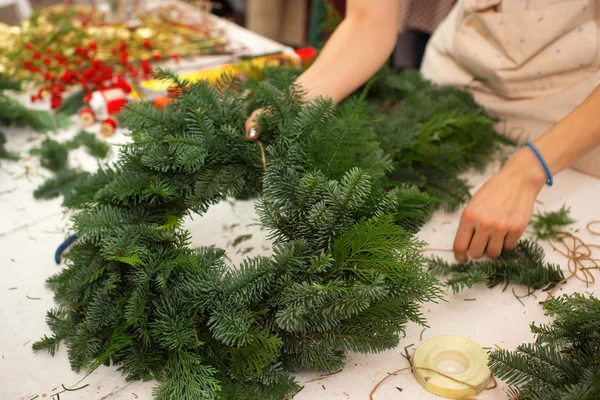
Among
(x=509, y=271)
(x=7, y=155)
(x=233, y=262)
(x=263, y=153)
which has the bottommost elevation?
(x=7, y=155)

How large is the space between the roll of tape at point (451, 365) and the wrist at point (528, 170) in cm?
32

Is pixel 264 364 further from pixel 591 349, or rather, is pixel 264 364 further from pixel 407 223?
pixel 591 349

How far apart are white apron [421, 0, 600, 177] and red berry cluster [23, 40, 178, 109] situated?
0.88 metres

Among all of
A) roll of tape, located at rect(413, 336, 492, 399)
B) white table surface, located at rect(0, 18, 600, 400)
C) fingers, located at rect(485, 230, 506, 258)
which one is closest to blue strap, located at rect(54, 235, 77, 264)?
white table surface, located at rect(0, 18, 600, 400)

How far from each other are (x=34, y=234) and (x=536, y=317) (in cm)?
94

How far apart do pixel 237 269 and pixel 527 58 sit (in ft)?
2.73

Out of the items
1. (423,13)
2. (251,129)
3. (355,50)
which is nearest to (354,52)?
(355,50)

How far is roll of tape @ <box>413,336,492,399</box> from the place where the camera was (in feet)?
2.42

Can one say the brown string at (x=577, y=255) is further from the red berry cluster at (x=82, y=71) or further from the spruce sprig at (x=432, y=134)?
the red berry cluster at (x=82, y=71)

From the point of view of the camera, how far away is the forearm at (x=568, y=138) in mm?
941

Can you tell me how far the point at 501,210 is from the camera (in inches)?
35.8

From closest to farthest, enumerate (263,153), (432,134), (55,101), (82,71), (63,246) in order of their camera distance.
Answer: (263,153) → (63,246) → (432,134) → (55,101) → (82,71)

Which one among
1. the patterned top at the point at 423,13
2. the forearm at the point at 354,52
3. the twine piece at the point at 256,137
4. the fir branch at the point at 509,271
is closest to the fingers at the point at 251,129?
the twine piece at the point at 256,137

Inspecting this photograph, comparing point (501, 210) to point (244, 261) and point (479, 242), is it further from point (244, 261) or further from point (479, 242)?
point (244, 261)
